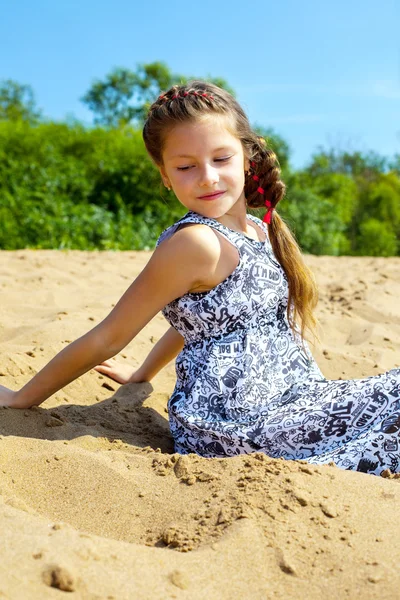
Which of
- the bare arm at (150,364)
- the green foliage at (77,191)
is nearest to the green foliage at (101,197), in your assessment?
the green foliage at (77,191)

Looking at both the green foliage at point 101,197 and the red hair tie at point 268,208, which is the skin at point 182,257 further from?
the green foliage at point 101,197

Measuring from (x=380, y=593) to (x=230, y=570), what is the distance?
0.32m

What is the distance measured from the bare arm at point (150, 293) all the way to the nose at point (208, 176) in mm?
155

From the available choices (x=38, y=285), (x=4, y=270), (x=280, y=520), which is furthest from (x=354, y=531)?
(x=4, y=270)

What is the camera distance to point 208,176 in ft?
7.77

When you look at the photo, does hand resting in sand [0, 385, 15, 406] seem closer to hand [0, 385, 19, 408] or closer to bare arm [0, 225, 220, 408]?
hand [0, 385, 19, 408]

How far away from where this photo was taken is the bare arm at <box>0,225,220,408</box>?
232 centimetres

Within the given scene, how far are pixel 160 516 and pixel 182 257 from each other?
89cm

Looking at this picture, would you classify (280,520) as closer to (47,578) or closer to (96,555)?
(96,555)

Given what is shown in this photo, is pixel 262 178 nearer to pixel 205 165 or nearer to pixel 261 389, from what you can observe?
pixel 205 165

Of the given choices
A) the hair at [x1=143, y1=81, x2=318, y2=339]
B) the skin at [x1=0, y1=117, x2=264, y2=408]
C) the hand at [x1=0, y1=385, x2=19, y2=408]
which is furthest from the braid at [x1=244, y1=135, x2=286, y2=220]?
the hand at [x1=0, y1=385, x2=19, y2=408]

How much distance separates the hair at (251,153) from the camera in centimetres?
240

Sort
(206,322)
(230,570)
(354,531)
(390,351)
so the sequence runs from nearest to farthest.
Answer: (230,570)
(354,531)
(206,322)
(390,351)

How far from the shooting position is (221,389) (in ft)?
7.75
